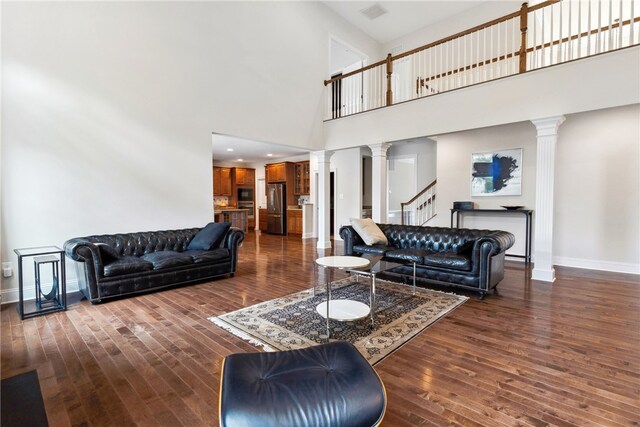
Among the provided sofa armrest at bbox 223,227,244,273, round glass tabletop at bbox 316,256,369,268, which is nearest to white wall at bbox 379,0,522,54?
round glass tabletop at bbox 316,256,369,268

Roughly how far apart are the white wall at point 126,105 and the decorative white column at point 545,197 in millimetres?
4559

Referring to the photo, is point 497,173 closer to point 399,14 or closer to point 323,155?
point 323,155

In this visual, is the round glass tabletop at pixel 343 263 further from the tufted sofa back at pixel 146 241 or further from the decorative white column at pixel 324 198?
the decorative white column at pixel 324 198

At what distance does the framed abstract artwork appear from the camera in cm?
585

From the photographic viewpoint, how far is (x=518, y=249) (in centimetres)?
596

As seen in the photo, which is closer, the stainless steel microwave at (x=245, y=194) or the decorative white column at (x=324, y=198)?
the decorative white column at (x=324, y=198)

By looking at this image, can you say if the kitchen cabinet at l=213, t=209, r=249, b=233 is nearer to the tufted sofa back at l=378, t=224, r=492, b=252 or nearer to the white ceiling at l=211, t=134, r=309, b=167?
the white ceiling at l=211, t=134, r=309, b=167

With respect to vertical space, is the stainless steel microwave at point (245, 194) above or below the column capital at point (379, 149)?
below

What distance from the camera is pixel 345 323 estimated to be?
115 inches

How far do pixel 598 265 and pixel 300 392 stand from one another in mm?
6108

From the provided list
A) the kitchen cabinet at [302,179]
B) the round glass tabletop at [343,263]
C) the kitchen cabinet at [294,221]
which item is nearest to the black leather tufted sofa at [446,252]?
the round glass tabletop at [343,263]

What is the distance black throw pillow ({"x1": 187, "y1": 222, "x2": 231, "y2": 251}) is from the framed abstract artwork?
500cm

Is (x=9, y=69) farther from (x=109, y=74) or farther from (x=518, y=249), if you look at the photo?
(x=518, y=249)

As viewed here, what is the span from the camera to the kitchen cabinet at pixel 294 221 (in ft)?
32.0
